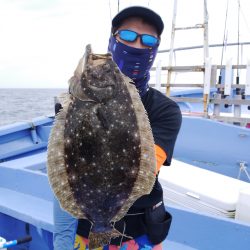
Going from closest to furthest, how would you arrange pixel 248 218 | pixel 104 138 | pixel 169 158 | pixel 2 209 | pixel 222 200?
pixel 104 138, pixel 169 158, pixel 248 218, pixel 222 200, pixel 2 209

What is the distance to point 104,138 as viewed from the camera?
1502 millimetres

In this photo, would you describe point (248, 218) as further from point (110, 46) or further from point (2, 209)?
point (2, 209)

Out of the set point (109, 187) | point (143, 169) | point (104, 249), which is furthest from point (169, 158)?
point (104, 249)

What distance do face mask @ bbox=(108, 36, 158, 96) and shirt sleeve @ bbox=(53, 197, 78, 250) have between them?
800mm

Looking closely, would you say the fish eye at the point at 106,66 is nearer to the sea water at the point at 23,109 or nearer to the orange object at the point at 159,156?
the orange object at the point at 159,156

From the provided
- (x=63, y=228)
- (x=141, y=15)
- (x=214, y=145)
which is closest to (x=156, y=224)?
(x=63, y=228)

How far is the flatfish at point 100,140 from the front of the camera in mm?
1504

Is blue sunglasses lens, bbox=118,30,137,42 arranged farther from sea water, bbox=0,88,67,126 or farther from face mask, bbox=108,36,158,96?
sea water, bbox=0,88,67,126

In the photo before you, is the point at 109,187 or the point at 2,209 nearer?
the point at 109,187

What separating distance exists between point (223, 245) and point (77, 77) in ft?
7.50

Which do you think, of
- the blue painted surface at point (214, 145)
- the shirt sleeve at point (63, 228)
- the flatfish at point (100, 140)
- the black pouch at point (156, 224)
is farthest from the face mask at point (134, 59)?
the blue painted surface at point (214, 145)

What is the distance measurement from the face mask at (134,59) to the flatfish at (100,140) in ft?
0.84

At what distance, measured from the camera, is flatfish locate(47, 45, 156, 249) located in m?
1.50

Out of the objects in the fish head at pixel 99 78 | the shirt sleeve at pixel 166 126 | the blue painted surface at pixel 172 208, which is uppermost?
the fish head at pixel 99 78
